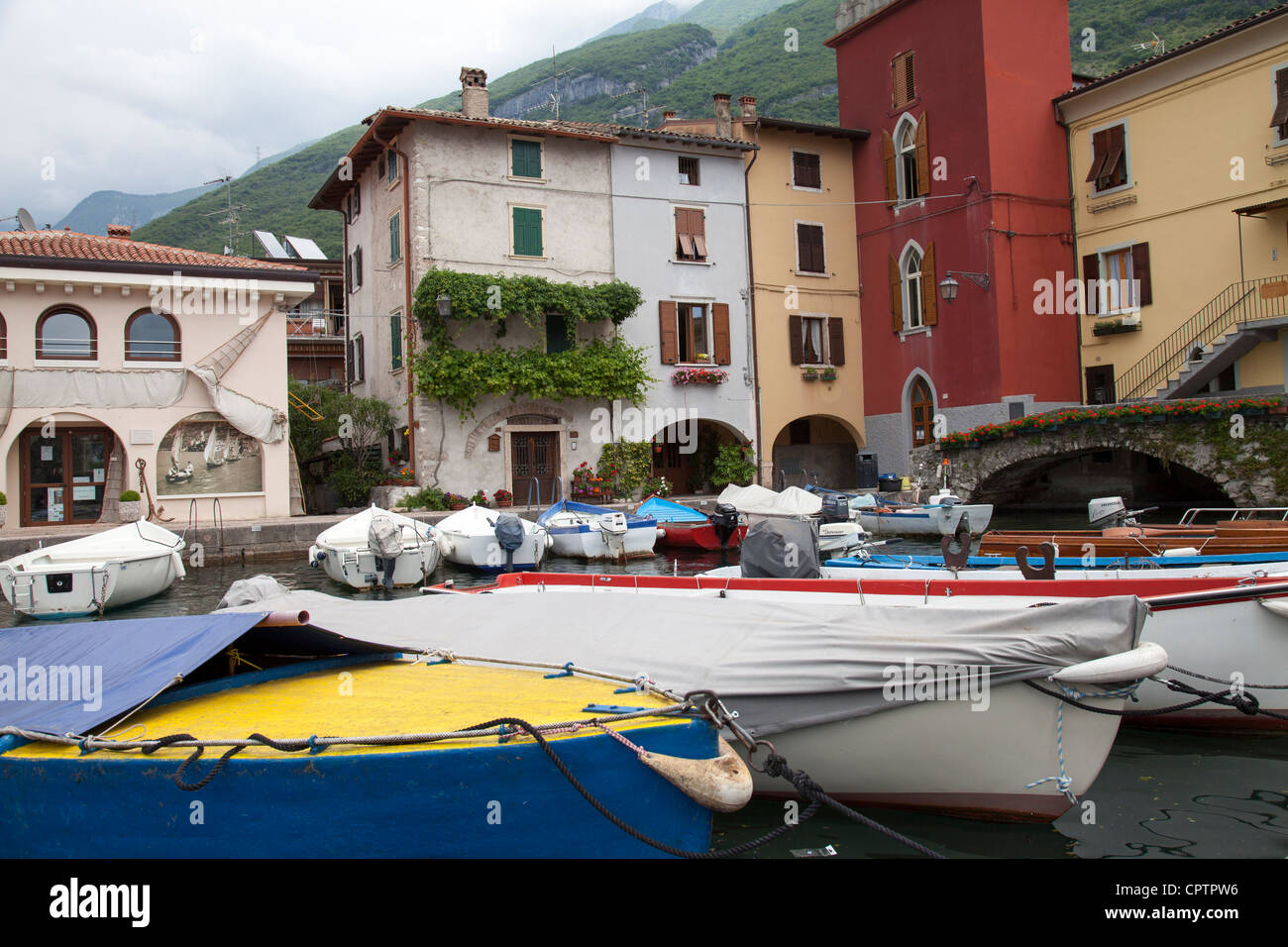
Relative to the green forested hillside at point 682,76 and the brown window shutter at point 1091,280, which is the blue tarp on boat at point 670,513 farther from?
the green forested hillside at point 682,76

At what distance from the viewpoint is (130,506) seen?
21.3 m

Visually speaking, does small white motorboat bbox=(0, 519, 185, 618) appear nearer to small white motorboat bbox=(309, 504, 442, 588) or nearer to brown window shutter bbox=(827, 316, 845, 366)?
small white motorboat bbox=(309, 504, 442, 588)

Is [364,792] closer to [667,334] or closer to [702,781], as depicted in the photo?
[702,781]

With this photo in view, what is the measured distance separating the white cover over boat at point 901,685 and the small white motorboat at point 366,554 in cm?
1103

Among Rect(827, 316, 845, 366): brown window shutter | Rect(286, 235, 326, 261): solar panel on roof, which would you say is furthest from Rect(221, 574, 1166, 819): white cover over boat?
Rect(286, 235, 326, 261): solar panel on roof

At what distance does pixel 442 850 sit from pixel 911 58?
28646mm

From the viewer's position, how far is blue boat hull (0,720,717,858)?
4.25m

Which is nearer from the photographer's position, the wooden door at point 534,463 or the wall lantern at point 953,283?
the wall lantern at point 953,283

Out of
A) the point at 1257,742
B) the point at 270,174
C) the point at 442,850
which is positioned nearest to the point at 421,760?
the point at 442,850

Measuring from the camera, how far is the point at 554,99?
3078 cm

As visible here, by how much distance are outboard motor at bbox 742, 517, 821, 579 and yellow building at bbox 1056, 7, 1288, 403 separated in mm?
17468

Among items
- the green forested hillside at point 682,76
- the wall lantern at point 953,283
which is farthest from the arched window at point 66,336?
the green forested hillside at point 682,76

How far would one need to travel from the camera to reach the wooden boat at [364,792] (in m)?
4.26

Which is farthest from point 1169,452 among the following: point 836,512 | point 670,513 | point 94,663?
point 94,663
